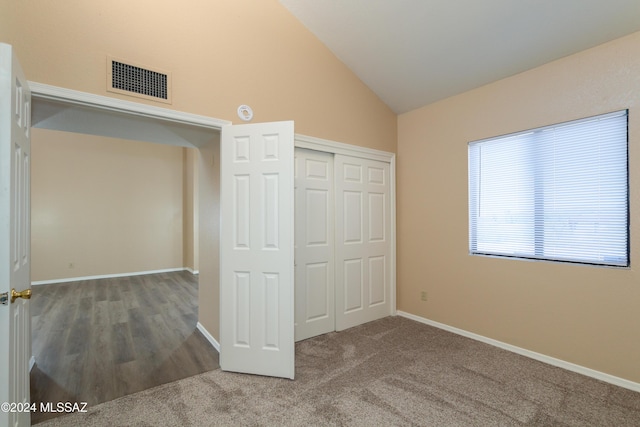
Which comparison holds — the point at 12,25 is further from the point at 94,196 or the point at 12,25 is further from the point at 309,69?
the point at 94,196

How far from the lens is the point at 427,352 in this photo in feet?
9.39

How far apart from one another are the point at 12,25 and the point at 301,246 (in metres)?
2.70

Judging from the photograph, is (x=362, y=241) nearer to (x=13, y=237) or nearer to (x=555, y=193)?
(x=555, y=193)

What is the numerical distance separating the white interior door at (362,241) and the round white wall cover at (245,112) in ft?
3.68

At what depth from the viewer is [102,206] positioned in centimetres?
643

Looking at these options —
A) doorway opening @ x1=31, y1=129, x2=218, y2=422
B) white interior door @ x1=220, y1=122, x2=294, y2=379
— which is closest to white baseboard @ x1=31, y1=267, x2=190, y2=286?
doorway opening @ x1=31, y1=129, x2=218, y2=422

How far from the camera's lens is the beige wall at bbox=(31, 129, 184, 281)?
5.85 meters

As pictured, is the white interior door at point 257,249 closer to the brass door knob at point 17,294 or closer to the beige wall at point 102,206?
the brass door knob at point 17,294

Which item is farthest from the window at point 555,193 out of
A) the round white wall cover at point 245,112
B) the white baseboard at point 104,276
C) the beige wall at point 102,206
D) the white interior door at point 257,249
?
the beige wall at point 102,206

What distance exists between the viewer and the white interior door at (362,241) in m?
3.48

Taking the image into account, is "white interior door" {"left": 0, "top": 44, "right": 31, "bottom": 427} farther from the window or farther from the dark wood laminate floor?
the window

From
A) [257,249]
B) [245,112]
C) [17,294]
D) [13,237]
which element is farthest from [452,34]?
[17,294]

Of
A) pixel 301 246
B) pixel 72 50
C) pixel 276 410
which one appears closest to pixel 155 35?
pixel 72 50

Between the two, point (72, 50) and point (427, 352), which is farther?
point (427, 352)
